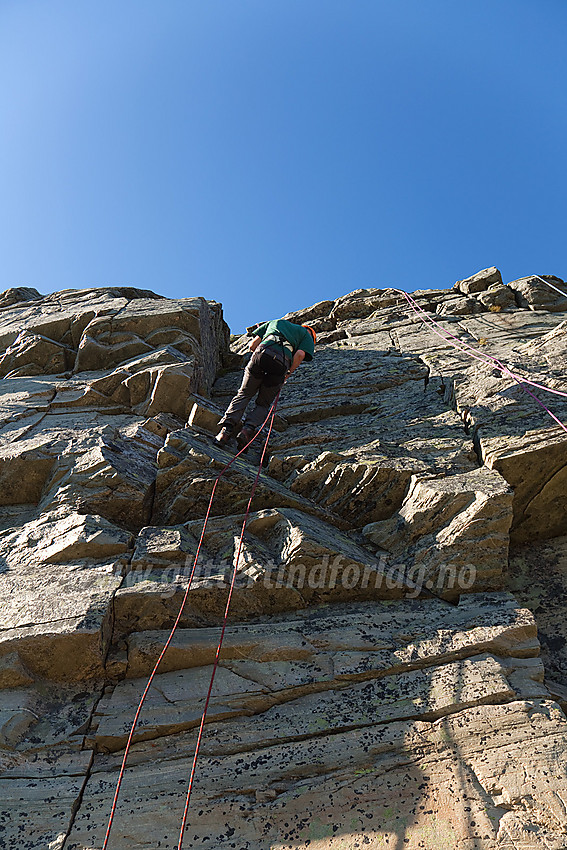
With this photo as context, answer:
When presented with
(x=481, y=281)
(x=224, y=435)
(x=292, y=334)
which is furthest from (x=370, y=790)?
(x=481, y=281)

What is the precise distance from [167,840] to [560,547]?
6.95 m

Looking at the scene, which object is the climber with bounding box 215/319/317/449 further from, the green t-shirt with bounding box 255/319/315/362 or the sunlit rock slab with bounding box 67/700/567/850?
the sunlit rock slab with bounding box 67/700/567/850

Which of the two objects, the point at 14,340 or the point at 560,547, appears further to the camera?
the point at 14,340

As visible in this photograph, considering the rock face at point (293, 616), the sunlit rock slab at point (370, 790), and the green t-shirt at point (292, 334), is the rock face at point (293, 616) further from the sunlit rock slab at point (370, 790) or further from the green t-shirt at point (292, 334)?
the green t-shirt at point (292, 334)

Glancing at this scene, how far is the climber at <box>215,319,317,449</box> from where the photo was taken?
430 inches

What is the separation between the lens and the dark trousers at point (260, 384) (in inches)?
430

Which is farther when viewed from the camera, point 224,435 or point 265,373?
point 265,373

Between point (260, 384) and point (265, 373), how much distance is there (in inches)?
11.3

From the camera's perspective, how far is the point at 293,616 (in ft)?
24.8

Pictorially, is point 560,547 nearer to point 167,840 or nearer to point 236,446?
point 236,446

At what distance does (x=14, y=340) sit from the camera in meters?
16.4

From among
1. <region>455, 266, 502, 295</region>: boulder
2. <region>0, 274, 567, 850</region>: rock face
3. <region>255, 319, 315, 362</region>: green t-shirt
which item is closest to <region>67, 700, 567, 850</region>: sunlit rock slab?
<region>0, 274, 567, 850</region>: rock face

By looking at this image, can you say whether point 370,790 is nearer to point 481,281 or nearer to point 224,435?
point 224,435

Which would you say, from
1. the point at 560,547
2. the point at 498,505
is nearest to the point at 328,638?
Result: the point at 498,505
